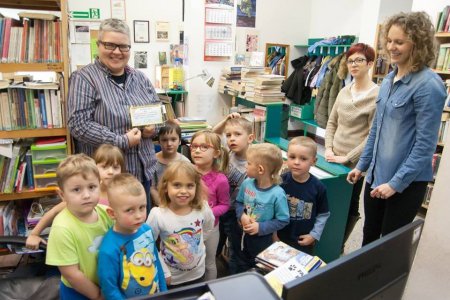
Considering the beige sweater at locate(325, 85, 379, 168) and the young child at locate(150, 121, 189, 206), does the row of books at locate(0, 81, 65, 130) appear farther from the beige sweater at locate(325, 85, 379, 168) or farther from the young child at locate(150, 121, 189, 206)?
the beige sweater at locate(325, 85, 379, 168)

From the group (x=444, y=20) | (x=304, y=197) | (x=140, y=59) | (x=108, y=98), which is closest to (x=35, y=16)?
(x=108, y=98)

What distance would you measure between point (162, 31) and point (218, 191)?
11.2 ft

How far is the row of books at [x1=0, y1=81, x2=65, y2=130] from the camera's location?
1987mm

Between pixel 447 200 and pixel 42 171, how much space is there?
210 centimetres

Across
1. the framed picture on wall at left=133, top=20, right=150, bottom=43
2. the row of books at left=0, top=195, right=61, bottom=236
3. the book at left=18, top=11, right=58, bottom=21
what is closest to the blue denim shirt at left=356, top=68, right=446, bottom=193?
the book at left=18, top=11, right=58, bottom=21

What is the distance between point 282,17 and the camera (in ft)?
21.2

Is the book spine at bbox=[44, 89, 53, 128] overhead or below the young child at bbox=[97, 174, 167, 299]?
overhead

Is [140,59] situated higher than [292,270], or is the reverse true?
[140,59]

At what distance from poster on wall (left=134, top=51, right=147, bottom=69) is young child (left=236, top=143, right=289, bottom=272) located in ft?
10.9

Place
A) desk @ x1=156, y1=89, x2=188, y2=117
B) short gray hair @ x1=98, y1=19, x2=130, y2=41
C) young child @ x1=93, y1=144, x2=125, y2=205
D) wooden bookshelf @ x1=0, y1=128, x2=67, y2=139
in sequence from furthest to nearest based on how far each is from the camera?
desk @ x1=156, y1=89, x2=188, y2=117 → wooden bookshelf @ x1=0, y1=128, x2=67, y2=139 → short gray hair @ x1=98, y1=19, x2=130, y2=41 → young child @ x1=93, y1=144, x2=125, y2=205

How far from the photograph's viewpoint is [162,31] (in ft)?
15.5

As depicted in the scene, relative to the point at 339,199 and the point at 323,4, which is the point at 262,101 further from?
the point at 323,4

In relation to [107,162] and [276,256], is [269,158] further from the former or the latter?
[107,162]

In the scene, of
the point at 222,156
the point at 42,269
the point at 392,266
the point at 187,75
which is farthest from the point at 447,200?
the point at 187,75
